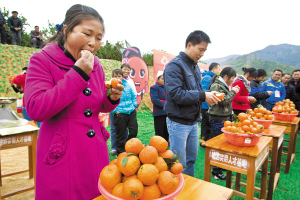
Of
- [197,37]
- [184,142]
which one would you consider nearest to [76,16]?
[197,37]

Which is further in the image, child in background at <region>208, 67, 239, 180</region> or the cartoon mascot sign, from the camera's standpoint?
the cartoon mascot sign

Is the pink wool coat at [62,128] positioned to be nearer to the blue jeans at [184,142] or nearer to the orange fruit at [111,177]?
the orange fruit at [111,177]

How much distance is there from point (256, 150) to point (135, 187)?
1714 mm

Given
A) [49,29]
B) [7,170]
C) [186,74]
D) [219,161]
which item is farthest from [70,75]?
[49,29]

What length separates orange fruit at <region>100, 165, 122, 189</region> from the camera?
0.81m

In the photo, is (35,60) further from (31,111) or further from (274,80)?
(274,80)

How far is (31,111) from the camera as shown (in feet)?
2.87

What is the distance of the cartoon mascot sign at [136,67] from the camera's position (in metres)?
7.39

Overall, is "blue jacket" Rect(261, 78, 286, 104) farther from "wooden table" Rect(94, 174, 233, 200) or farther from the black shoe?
"wooden table" Rect(94, 174, 233, 200)

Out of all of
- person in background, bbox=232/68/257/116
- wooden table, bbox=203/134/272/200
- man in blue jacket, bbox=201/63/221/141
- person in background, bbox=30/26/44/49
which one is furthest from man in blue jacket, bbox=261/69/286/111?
person in background, bbox=30/26/44/49

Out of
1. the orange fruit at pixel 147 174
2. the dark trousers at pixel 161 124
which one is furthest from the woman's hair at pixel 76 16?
the dark trousers at pixel 161 124

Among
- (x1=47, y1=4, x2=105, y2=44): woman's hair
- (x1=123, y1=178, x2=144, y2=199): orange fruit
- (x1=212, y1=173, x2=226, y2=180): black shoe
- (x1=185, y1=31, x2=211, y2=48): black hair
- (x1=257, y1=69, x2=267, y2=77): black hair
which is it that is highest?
(x1=185, y1=31, x2=211, y2=48): black hair

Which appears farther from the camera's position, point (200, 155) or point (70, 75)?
point (200, 155)

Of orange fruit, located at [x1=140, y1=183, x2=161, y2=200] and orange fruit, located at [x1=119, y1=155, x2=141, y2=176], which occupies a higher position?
orange fruit, located at [x1=119, y1=155, x2=141, y2=176]
